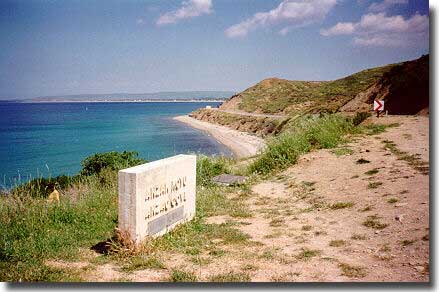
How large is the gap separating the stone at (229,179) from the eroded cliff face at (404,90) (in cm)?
412

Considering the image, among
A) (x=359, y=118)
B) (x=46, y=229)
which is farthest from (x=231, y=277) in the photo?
(x=359, y=118)

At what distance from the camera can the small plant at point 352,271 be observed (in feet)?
12.6

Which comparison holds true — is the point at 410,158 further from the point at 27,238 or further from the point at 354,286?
the point at 27,238

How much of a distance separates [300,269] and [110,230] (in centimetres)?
268


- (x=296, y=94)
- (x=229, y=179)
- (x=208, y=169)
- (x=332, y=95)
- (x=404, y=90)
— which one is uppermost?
(x=296, y=94)

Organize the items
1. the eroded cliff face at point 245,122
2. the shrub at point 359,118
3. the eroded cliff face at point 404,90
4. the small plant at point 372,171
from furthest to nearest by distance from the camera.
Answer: the eroded cliff face at point 245,122 < the shrub at point 359,118 < the small plant at point 372,171 < the eroded cliff face at point 404,90

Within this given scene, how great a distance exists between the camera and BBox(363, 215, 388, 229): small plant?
196 inches

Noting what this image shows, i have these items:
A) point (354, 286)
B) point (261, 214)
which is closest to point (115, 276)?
point (354, 286)

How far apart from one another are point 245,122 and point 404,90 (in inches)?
1713

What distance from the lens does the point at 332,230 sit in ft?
16.9

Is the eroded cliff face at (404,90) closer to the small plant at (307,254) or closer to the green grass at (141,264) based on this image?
the small plant at (307,254)

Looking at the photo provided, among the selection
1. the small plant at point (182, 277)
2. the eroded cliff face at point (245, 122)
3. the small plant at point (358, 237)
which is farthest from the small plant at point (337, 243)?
the eroded cliff face at point (245, 122)

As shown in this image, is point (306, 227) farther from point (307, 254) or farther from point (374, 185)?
point (374, 185)

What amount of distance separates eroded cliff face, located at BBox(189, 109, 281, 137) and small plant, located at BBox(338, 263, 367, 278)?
30985 millimetres
